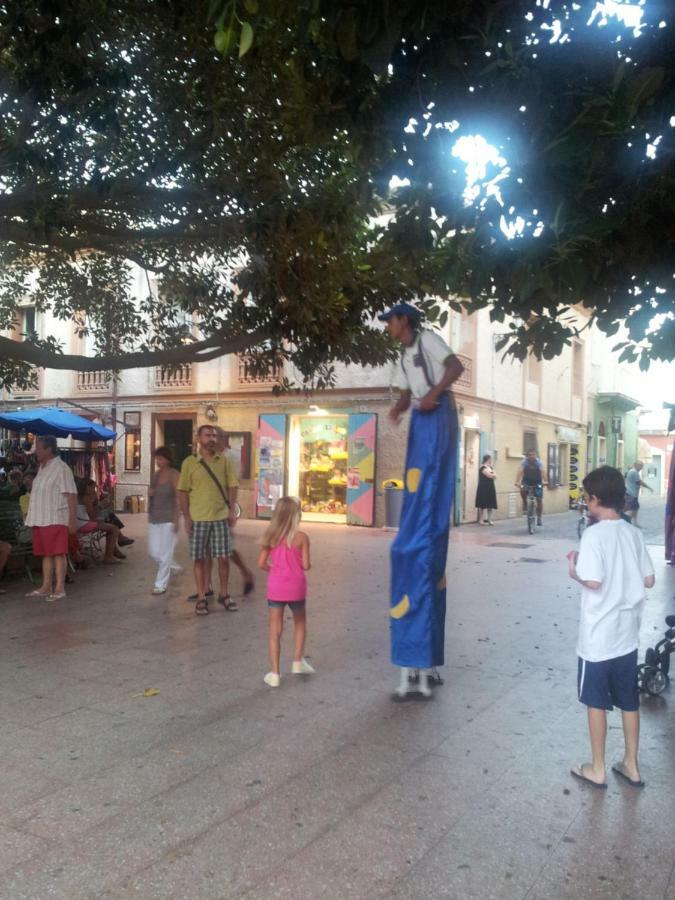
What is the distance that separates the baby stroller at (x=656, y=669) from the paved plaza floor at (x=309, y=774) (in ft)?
0.37

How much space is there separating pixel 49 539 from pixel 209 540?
6.09ft

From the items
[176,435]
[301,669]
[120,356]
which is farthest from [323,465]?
[301,669]

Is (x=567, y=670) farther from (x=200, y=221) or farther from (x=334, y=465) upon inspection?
(x=334, y=465)

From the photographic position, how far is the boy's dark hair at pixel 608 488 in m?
3.75

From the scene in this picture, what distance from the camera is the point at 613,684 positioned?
3656 mm

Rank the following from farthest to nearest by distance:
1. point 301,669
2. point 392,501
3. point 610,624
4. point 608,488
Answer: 1. point 392,501
2. point 301,669
3. point 608,488
4. point 610,624

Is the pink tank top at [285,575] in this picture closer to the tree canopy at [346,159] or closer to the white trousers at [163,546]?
the tree canopy at [346,159]

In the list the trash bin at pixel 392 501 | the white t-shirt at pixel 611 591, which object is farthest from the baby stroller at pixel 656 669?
the trash bin at pixel 392 501

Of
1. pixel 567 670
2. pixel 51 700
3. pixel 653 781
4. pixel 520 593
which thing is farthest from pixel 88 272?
pixel 653 781

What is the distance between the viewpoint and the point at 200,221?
8953mm

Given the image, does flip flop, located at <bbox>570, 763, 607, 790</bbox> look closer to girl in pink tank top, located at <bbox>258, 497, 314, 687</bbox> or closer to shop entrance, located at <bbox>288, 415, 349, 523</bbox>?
girl in pink tank top, located at <bbox>258, 497, 314, 687</bbox>

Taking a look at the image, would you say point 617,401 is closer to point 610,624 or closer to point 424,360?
point 424,360

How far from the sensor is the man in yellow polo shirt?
7559 millimetres

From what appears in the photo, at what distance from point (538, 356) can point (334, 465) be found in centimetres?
1398
